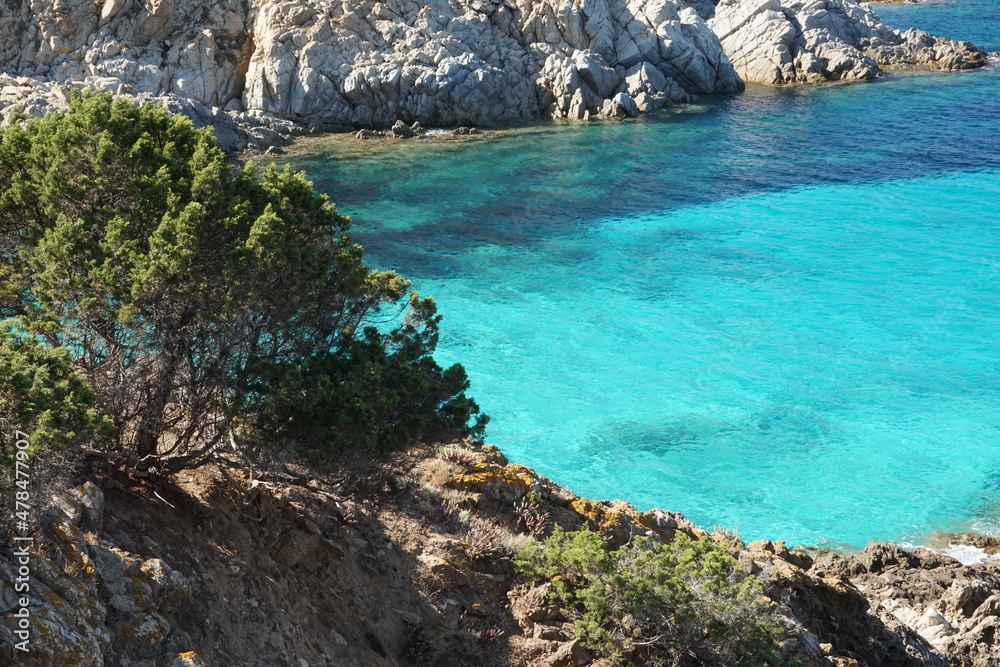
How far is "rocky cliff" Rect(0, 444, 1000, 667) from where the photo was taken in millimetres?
7891

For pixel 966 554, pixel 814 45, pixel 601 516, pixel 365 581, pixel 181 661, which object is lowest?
pixel 966 554

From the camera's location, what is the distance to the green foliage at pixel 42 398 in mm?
7207

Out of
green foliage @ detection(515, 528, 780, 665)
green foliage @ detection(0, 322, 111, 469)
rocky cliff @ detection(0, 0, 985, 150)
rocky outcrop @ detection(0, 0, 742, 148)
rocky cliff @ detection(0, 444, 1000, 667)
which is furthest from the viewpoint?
rocky outcrop @ detection(0, 0, 742, 148)

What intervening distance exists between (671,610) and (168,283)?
7367 millimetres

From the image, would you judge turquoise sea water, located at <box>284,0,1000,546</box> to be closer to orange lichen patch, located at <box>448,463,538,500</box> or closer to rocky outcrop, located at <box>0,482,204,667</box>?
orange lichen patch, located at <box>448,463,538,500</box>

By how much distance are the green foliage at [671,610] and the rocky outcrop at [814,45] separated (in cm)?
5842

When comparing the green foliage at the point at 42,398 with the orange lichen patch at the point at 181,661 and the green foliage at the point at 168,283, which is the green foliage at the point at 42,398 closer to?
the green foliage at the point at 168,283

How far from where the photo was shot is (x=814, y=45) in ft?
209

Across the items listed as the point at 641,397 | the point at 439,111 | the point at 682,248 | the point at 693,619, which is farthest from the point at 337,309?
the point at 439,111

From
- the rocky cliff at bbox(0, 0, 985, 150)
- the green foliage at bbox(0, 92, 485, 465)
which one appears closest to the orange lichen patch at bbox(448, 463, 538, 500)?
the green foliage at bbox(0, 92, 485, 465)

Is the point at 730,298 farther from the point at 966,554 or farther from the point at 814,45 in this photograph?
the point at 814,45

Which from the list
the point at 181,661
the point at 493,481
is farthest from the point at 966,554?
the point at 181,661

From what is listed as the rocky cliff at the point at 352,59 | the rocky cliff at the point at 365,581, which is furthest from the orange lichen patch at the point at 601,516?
the rocky cliff at the point at 352,59

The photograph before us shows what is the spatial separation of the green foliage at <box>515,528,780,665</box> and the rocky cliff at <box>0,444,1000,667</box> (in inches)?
18.1
